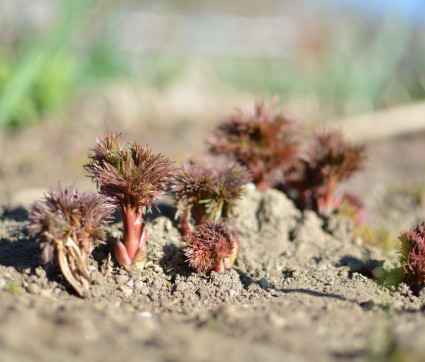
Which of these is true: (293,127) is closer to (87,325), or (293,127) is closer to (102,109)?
(87,325)

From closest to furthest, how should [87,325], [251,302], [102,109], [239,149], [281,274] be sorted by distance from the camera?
[87,325] → [251,302] → [281,274] → [239,149] → [102,109]

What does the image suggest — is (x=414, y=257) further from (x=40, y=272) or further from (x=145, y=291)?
(x=40, y=272)

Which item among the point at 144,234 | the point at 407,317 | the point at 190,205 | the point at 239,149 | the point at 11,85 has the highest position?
the point at 11,85

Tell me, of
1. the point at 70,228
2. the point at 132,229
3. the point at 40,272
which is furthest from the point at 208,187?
the point at 40,272

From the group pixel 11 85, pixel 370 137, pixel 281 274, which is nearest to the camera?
pixel 281 274

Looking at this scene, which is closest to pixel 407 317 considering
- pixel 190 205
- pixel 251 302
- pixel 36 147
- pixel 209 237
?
pixel 251 302

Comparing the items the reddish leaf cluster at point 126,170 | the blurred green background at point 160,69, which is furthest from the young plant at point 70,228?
the blurred green background at point 160,69

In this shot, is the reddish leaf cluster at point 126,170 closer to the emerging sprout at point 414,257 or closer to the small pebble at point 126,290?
the small pebble at point 126,290

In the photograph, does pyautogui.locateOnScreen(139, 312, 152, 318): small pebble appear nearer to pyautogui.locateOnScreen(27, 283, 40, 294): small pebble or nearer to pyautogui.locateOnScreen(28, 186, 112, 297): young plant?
pyautogui.locateOnScreen(28, 186, 112, 297): young plant
